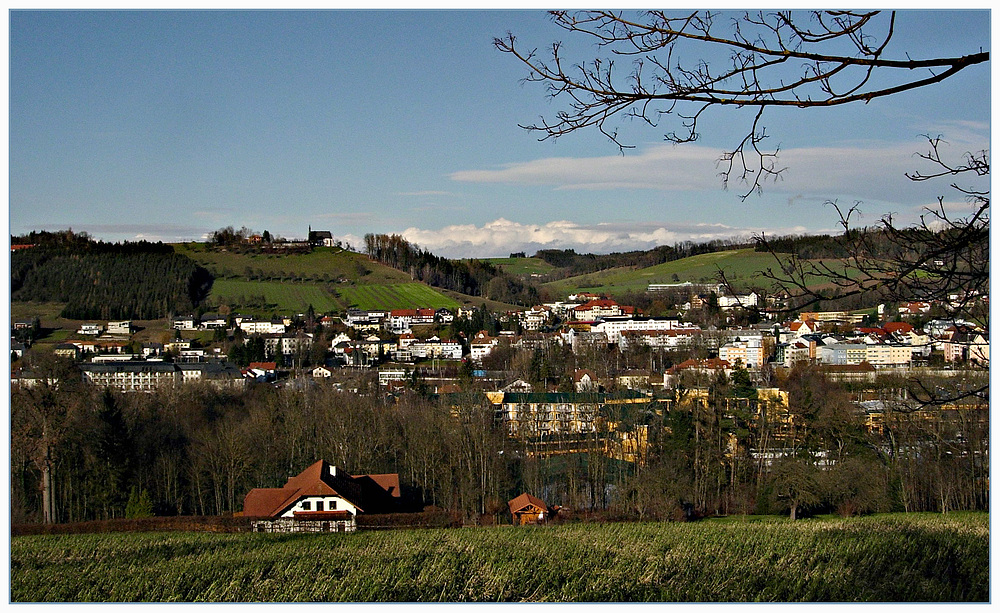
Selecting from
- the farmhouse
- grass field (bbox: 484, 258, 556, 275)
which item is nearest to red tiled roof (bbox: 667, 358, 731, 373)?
the farmhouse

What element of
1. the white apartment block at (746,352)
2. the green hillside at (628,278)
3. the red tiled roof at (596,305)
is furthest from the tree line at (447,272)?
the white apartment block at (746,352)

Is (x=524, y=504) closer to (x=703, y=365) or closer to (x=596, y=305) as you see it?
(x=703, y=365)

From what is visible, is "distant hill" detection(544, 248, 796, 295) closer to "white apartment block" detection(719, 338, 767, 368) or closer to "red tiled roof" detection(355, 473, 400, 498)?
"white apartment block" detection(719, 338, 767, 368)

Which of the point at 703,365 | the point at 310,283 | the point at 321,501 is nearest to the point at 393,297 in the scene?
the point at 310,283

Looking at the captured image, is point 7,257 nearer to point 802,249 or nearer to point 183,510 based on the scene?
point 802,249

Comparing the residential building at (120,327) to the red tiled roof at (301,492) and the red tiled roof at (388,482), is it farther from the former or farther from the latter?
the red tiled roof at (301,492)

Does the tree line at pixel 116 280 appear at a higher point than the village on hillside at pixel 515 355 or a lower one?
higher

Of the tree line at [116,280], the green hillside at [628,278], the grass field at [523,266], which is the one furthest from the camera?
the grass field at [523,266]
